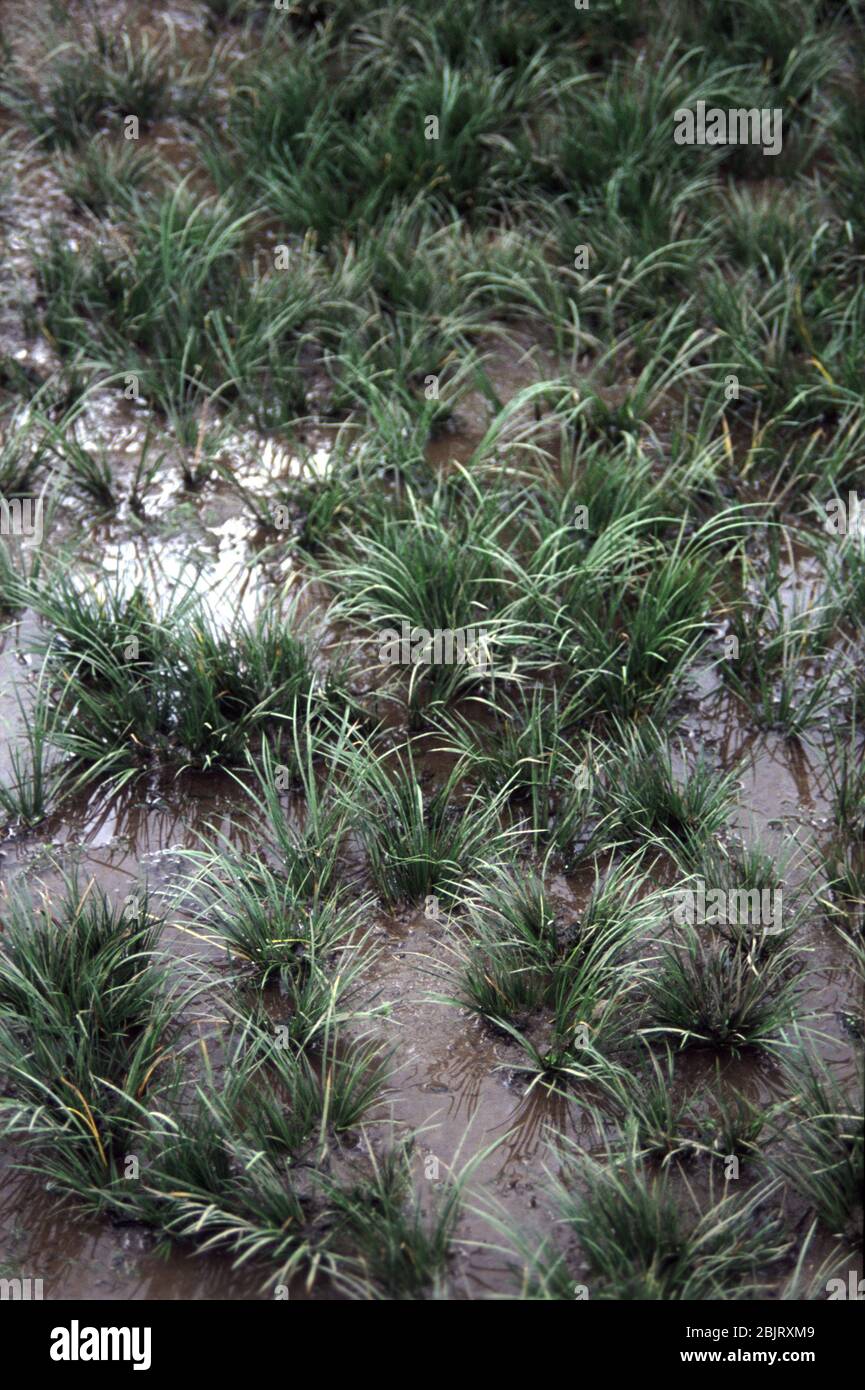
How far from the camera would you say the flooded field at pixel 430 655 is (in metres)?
3.63

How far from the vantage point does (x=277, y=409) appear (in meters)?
5.84

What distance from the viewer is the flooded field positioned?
363 cm

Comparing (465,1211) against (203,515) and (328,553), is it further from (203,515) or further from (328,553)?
(203,515)

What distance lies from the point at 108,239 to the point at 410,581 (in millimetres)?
2856

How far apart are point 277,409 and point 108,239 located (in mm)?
1487

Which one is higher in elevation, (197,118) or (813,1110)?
(197,118)

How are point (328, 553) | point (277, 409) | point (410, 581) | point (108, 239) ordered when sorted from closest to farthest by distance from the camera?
point (410, 581), point (328, 553), point (277, 409), point (108, 239)

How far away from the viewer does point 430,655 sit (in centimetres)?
483

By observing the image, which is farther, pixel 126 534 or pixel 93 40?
pixel 93 40

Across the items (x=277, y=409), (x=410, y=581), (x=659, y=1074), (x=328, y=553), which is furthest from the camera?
(x=277, y=409)

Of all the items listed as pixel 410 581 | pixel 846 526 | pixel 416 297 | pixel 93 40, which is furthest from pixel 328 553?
pixel 93 40

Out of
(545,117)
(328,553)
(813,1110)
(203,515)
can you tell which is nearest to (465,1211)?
(813,1110)
